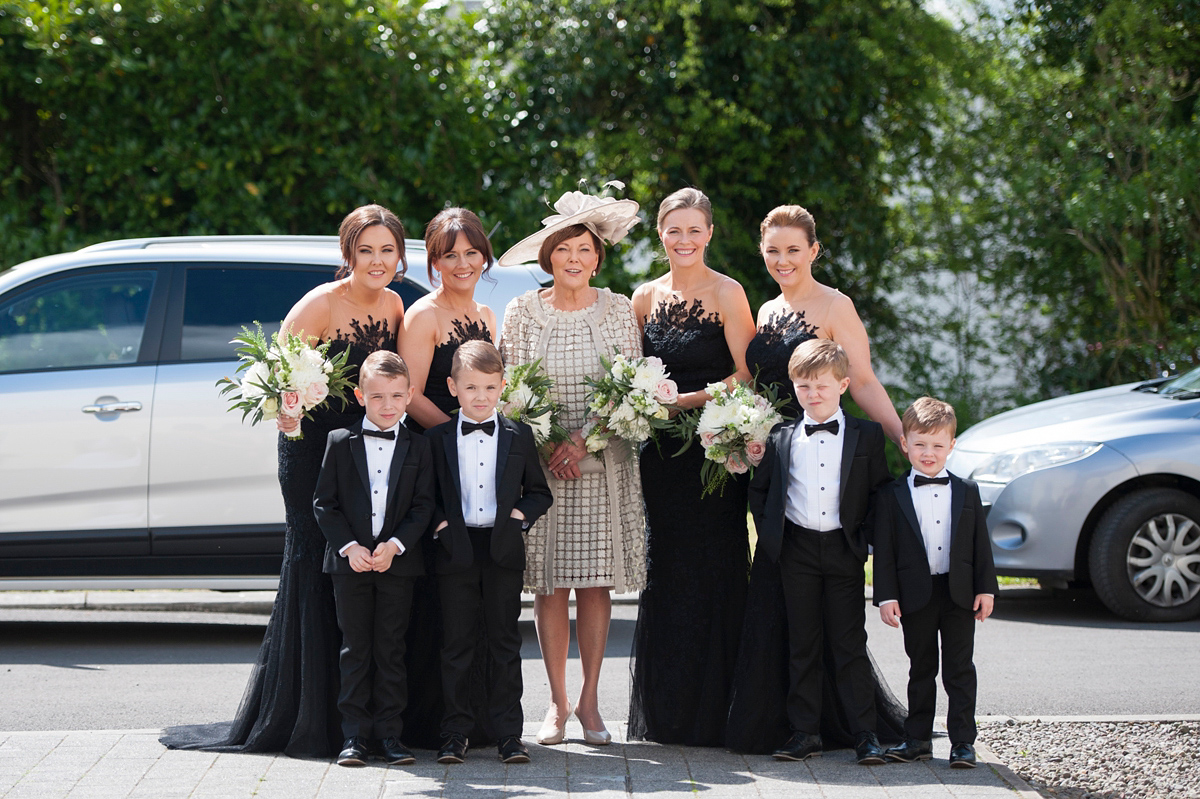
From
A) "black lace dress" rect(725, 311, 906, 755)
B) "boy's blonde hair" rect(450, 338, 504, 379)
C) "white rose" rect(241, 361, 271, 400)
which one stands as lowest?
"black lace dress" rect(725, 311, 906, 755)

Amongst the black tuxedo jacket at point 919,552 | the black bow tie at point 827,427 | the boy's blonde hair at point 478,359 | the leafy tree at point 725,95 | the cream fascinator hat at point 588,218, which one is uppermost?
the leafy tree at point 725,95

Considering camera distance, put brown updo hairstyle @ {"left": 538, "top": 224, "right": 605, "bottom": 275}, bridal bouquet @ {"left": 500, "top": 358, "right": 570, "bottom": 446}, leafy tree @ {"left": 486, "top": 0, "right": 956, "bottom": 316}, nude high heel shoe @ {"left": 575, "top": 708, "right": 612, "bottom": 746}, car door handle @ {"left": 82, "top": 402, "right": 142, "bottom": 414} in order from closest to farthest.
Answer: bridal bouquet @ {"left": 500, "top": 358, "right": 570, "bottom": 446}, nude high heel shoe @ {"left": 575, "top": 708, "right": 612, "bottom": 746}, brown updo hairstyle @ {"left": 538, "top": 224, "right": 605, "bottom": 275}, car door handle @ {"left": 82, "top": 402, "right": 142, "bottom": 414}, leafy tree @ {"left": 486, "top": 0, "right": 956, "bottom": 316}

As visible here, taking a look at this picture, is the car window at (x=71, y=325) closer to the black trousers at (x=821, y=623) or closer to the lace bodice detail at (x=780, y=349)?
the lace bodice detail at (x=780, y=349)

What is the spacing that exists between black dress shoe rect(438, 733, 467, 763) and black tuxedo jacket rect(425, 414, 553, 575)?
624 millimetres

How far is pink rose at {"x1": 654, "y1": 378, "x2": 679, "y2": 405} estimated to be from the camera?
189 inches

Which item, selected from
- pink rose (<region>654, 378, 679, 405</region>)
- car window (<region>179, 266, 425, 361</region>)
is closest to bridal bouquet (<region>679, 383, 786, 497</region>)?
pink rose (<region>654, 378, 679, 405</region>)

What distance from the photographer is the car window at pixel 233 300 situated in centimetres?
696

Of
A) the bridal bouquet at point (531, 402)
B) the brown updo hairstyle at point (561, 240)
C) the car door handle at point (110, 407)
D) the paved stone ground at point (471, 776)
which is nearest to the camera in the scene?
the paved stone ground at point (471, 776)

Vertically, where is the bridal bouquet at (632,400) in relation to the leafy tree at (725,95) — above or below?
below

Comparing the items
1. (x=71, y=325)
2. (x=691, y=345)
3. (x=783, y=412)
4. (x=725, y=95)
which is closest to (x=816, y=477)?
(x=783, y=412)

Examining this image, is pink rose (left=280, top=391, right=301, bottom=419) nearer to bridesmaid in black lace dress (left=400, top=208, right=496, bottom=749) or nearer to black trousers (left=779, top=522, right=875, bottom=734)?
bridesmaid in black lace dress (left=400, top=208, right=496, bottom=749)

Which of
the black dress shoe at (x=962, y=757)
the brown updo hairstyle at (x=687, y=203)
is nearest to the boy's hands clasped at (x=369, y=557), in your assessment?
the brown updo hairstyle at (x=687, y=203)

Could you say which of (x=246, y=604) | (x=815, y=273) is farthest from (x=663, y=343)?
(x=815, y=273)

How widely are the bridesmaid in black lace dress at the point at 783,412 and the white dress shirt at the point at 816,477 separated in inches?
10.1
